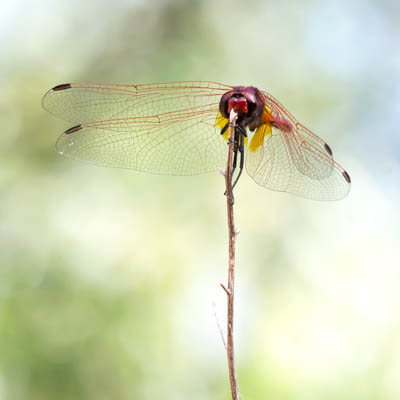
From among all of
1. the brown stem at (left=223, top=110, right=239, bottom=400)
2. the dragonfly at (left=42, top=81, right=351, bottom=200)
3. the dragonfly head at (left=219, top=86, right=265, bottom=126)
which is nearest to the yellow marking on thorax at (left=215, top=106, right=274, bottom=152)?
the dragonfly at (left=42, top=81, right=351, bottom=200)

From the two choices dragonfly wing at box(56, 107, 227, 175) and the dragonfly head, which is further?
dragonfly wing at box(56, 107, 227, 175)

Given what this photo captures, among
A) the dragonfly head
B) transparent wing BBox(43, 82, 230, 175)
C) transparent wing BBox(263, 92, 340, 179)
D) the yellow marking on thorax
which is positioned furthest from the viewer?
transparent wing BBox(43, 82, 230, 175)

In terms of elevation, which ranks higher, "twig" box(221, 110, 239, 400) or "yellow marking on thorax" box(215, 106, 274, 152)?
"yellow marking on thorax" box(215, 106, 274, 152)

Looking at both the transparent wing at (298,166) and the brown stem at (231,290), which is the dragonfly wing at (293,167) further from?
the brown stem at (231,290)

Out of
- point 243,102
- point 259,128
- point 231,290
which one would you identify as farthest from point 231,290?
point 259,128

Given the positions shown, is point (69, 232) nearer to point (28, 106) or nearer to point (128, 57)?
point (28, 106)

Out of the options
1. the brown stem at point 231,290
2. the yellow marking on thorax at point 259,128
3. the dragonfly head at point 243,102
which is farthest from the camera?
the yellow marking on thorax at point 259,128

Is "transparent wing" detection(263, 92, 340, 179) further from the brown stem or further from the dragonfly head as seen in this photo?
the brown stem

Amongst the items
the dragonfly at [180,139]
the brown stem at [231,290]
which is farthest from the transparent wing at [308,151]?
the brown stem at [231,290]

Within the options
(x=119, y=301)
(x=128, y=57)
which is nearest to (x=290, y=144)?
(x=119, y=301)
